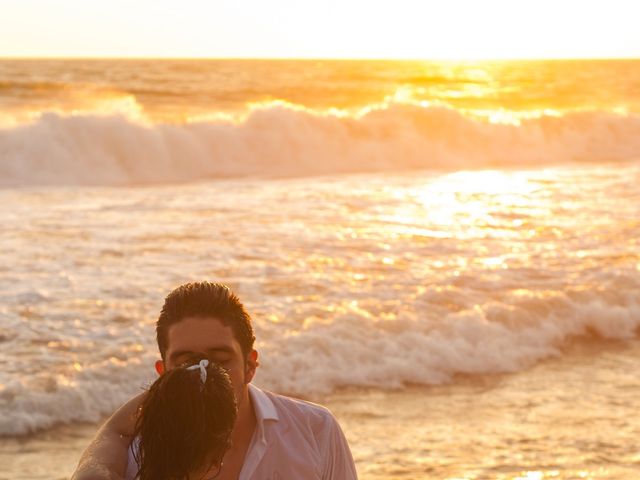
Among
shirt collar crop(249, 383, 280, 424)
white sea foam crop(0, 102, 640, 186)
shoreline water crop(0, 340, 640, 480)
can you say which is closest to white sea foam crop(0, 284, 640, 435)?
shoreline water crop(0, 340, 640, 480)

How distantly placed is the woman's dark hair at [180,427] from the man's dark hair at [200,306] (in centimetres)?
44

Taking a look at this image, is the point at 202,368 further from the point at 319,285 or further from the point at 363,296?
the point at 319,285

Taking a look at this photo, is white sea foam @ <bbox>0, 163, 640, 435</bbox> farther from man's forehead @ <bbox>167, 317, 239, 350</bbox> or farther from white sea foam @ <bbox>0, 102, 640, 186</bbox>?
white sea foam @ <bbox>0, 102, 640, 186</bbox>

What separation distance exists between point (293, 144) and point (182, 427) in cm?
2532

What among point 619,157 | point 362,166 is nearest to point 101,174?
point 362,166

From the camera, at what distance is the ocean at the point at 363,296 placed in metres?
6.73

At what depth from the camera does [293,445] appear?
2488 millimetres

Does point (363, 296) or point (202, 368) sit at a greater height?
point (202, 368)

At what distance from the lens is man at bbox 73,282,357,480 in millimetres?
2318

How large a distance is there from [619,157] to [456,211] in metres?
14.9

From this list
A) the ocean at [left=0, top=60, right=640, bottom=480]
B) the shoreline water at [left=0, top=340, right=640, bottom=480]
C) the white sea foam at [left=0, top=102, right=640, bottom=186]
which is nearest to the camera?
the shoreline water at [left=0, top=340, right=640, bottom=480]

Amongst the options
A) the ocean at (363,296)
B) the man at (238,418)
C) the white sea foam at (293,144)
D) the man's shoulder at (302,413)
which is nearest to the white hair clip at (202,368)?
the man at (238,418)

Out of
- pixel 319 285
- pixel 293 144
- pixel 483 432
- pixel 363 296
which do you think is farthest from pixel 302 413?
pixel 293 144

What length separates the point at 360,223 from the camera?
46.8 feet
